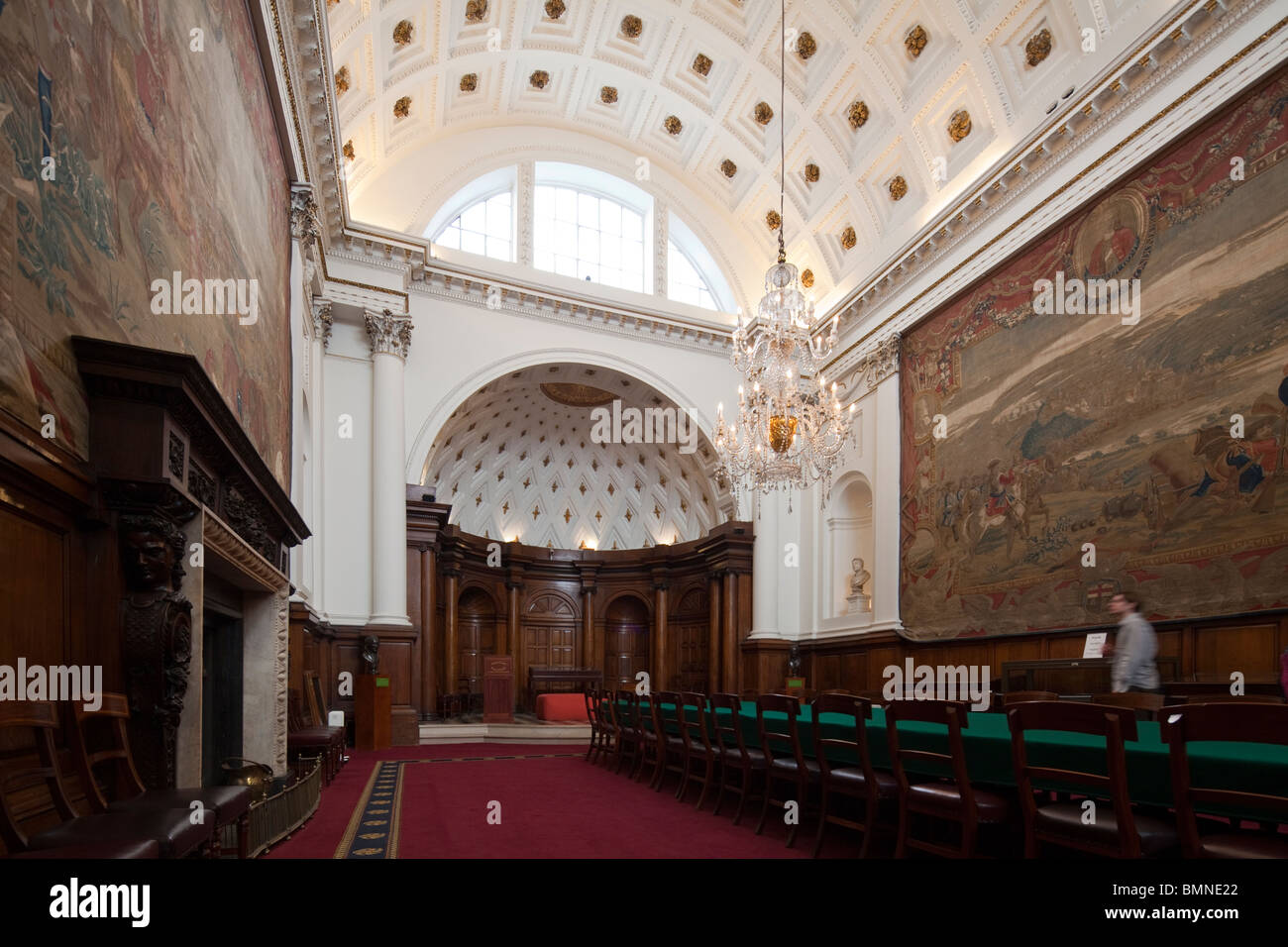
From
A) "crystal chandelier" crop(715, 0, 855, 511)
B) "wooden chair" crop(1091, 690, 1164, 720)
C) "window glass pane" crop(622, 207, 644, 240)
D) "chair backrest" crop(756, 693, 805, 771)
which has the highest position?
"window glass pane" crop(622, 207, 644, 240)

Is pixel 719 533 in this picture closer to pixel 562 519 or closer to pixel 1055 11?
pixel 562 519

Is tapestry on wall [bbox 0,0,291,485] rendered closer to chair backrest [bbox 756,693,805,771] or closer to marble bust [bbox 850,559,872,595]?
chair backrest [bbox 756,693,805,771]

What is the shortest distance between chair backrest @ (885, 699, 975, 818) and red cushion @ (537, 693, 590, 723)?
12141 mm

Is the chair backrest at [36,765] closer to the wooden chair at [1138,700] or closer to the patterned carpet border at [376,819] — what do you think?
the patterned carpet border at [376,819]

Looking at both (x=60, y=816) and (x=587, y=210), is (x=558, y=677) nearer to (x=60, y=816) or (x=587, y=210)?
(x=587, y=210)

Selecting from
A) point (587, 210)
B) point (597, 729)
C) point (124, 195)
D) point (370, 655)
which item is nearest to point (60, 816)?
point (124, 195)

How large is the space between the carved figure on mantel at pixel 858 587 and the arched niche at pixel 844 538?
0.28 meters

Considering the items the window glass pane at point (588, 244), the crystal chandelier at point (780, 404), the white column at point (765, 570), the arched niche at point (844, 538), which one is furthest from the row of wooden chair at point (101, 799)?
the window glass pane at point (588, 244)

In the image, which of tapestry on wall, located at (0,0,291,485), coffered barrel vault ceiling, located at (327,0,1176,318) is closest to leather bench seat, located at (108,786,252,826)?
tapestry on wall, located at (0,0,291,485)

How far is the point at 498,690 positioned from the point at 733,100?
12.2 meters

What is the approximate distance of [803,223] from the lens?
17484 millimetres

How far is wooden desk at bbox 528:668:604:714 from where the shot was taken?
18.3m

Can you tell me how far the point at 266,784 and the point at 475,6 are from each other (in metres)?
13.4
